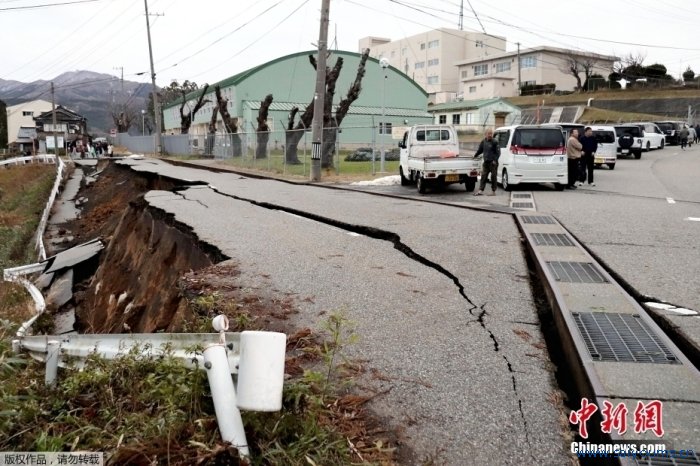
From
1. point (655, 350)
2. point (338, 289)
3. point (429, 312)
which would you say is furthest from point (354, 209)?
point (655, 350)

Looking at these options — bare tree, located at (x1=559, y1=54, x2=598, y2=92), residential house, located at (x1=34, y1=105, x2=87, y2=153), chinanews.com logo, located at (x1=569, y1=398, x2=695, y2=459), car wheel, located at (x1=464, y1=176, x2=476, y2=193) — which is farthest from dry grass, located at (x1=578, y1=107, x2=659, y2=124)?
residential house, located at (x1=34, y1=105, x2=87, y2=153)

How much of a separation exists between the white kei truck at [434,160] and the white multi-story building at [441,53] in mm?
68936

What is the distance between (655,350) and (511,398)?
1425 mm

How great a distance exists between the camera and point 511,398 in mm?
3367

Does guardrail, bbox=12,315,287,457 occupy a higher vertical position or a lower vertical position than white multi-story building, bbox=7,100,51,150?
lower

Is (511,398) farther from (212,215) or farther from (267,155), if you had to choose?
(267,155)

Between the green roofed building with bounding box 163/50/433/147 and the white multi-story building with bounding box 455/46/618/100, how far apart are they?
22902mm

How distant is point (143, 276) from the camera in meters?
9.81

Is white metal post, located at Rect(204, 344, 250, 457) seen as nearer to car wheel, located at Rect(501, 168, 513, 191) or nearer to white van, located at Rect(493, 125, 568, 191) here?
white van, located at Rect(493, 125, 568, 191)

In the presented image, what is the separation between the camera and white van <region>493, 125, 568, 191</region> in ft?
53.9

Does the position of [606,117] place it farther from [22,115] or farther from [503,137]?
[22,115]

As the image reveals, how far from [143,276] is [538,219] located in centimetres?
732

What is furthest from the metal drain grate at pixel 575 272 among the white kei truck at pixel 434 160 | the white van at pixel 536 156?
the white van at pixel 536 156

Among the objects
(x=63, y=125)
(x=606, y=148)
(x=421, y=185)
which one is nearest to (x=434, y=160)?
(x=421, y=185)
